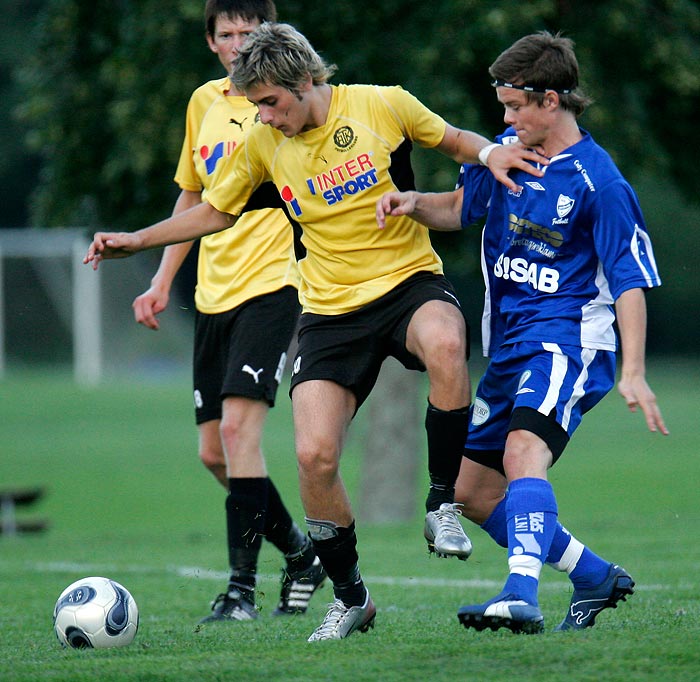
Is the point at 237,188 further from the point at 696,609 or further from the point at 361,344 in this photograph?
the point at 696,609

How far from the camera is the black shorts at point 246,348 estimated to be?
21.6ft

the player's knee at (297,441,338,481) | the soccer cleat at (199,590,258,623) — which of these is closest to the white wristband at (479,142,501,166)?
the player's knee at (297,441,338,481)

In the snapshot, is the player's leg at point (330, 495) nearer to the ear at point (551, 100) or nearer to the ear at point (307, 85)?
the ear at point (307, 85)

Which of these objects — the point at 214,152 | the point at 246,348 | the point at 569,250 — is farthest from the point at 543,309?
the point at 214,152

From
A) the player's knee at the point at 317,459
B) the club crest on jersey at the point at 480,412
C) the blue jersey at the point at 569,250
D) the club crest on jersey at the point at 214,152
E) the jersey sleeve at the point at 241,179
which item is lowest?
the player's knee at the point at 317,459

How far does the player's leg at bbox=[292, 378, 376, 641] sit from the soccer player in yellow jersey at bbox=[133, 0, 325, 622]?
40.8 inches

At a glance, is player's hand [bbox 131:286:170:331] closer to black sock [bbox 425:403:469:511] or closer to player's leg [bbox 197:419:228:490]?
Answer: player's leg [bbox 197:419:228:490]

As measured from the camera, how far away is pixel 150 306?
6.82 m

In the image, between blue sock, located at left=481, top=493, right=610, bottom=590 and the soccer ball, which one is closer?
the soccer ball

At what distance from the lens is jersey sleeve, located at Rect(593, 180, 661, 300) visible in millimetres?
4902

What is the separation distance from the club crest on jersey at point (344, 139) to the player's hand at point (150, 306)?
5.74ft

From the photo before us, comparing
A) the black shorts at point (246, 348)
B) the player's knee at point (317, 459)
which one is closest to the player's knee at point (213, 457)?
the black shorts at point (246, 348)

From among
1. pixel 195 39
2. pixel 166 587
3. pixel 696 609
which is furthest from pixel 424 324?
pixel 195 39

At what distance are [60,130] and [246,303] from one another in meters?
7.84
